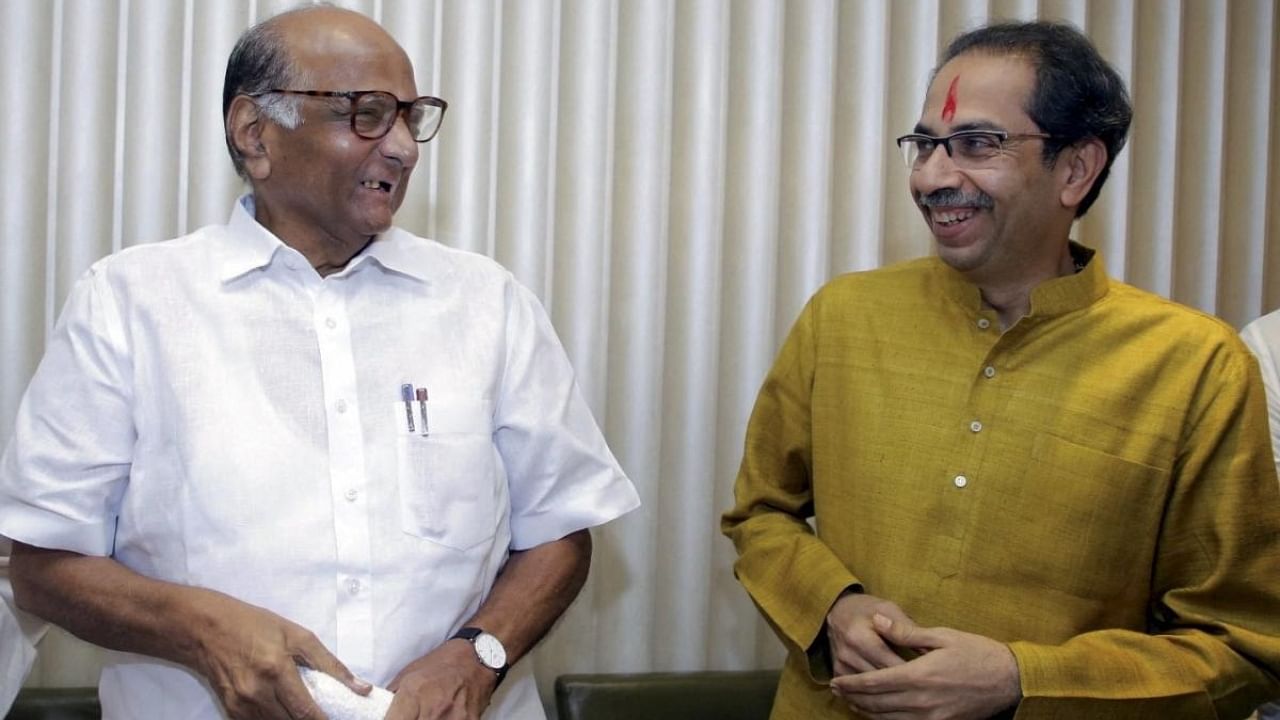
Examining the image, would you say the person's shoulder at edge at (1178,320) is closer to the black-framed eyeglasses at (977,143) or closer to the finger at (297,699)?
the black-framed eyeglasses at (977,143)

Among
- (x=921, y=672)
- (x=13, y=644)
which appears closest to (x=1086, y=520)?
(x=921, y=672)

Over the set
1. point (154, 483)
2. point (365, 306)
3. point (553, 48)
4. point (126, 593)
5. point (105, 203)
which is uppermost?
point (553, 48)

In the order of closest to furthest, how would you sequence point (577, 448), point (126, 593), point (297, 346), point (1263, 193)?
point (126, 593), point (297, 346), point (577, 448), point (1263, 193)

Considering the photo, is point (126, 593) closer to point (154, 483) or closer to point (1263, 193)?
point (154, 483)

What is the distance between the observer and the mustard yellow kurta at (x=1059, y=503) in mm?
1527

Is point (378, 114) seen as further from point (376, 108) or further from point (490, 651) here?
point (490, 651)

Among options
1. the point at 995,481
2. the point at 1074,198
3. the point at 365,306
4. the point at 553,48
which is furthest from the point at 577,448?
Result: the point at 553,48

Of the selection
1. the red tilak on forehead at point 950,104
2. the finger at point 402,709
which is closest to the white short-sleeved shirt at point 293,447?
the finger at point 402,709

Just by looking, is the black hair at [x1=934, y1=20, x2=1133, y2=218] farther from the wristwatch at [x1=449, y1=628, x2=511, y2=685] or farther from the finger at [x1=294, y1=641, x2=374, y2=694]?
the finger at [x1=294, y1=641, x2=374, y2=694]

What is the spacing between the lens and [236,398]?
1.55 meters

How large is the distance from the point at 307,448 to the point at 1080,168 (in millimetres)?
1127

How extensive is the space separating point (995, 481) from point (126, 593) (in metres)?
1.11

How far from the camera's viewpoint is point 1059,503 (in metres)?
1.58

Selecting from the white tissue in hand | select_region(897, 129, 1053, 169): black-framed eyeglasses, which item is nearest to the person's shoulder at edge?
select_region(897, 129, 1053, 169): black-framed eyeglasses
